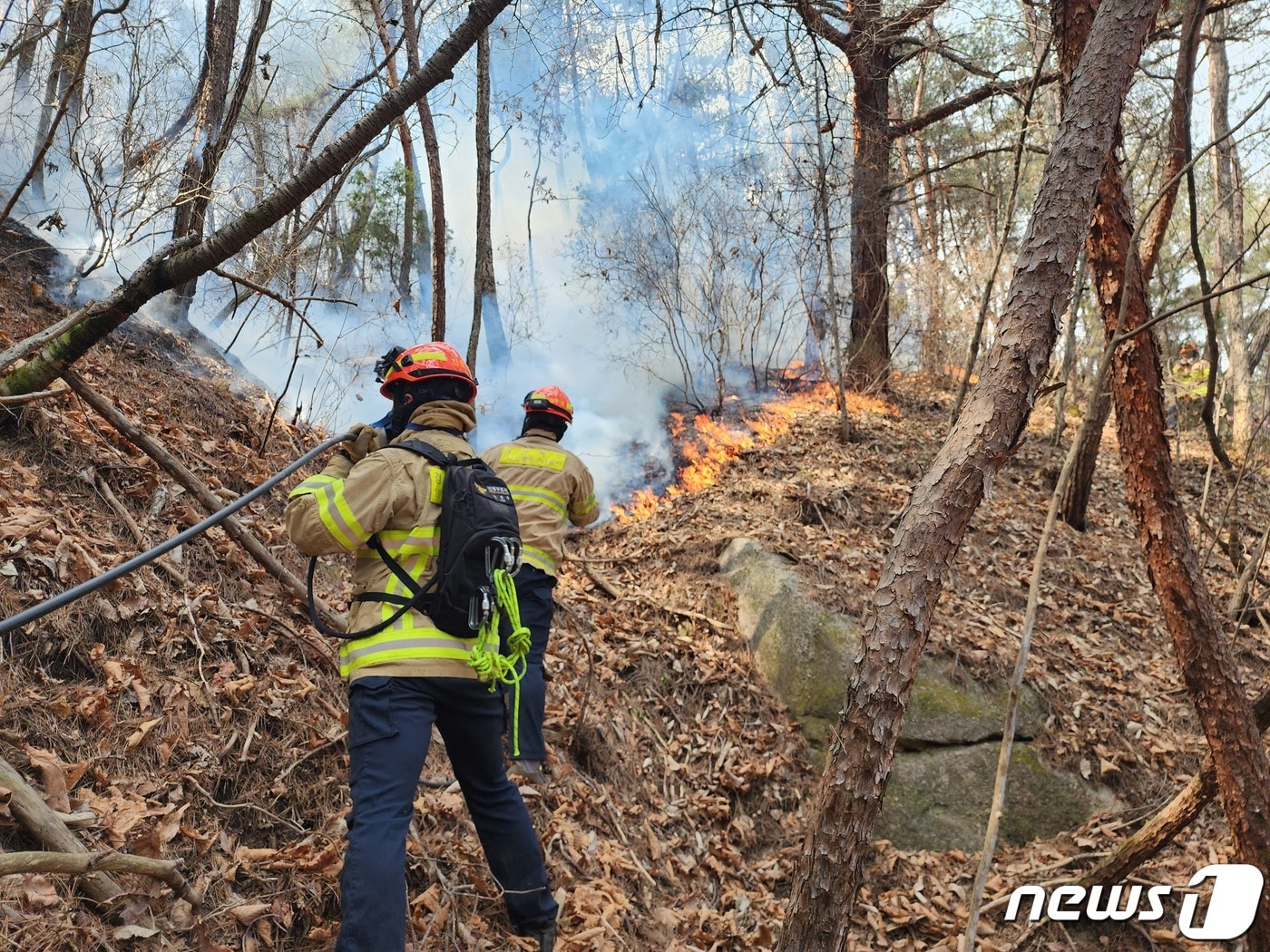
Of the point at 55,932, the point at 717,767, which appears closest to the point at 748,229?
the point at 717,767

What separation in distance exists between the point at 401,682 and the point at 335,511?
0.66 m

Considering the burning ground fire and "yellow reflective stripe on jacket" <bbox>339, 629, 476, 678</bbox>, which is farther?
the burning ground fire

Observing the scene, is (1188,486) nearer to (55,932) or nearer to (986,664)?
(986,664)

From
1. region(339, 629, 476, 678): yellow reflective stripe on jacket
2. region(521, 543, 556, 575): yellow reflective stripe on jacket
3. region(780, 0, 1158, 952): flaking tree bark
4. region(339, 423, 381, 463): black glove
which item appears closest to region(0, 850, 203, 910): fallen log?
region(339, 629, 476, 678): yellow reflective stripe on jacket

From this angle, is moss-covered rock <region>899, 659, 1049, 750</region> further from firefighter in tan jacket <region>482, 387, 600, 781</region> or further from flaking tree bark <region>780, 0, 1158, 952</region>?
flaking tree bark <region>780, 0, 1158, 952</region>

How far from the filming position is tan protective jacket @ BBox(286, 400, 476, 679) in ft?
8.96

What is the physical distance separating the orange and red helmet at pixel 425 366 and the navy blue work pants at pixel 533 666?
62.0 inches

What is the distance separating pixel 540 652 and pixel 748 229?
10.0 meters

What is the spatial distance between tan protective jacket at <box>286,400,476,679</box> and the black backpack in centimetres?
3

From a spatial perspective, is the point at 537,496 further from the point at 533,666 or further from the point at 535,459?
the point at 533,666

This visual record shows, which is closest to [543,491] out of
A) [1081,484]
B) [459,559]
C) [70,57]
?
[459,559]

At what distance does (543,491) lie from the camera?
489 cm

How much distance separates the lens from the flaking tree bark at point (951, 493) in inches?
109

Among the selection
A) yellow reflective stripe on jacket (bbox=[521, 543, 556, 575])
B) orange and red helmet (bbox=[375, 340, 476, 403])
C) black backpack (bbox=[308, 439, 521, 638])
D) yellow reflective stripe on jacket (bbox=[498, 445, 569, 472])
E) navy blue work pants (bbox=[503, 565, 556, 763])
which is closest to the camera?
black backpack (bbox=[308, 439, 521, 638])
